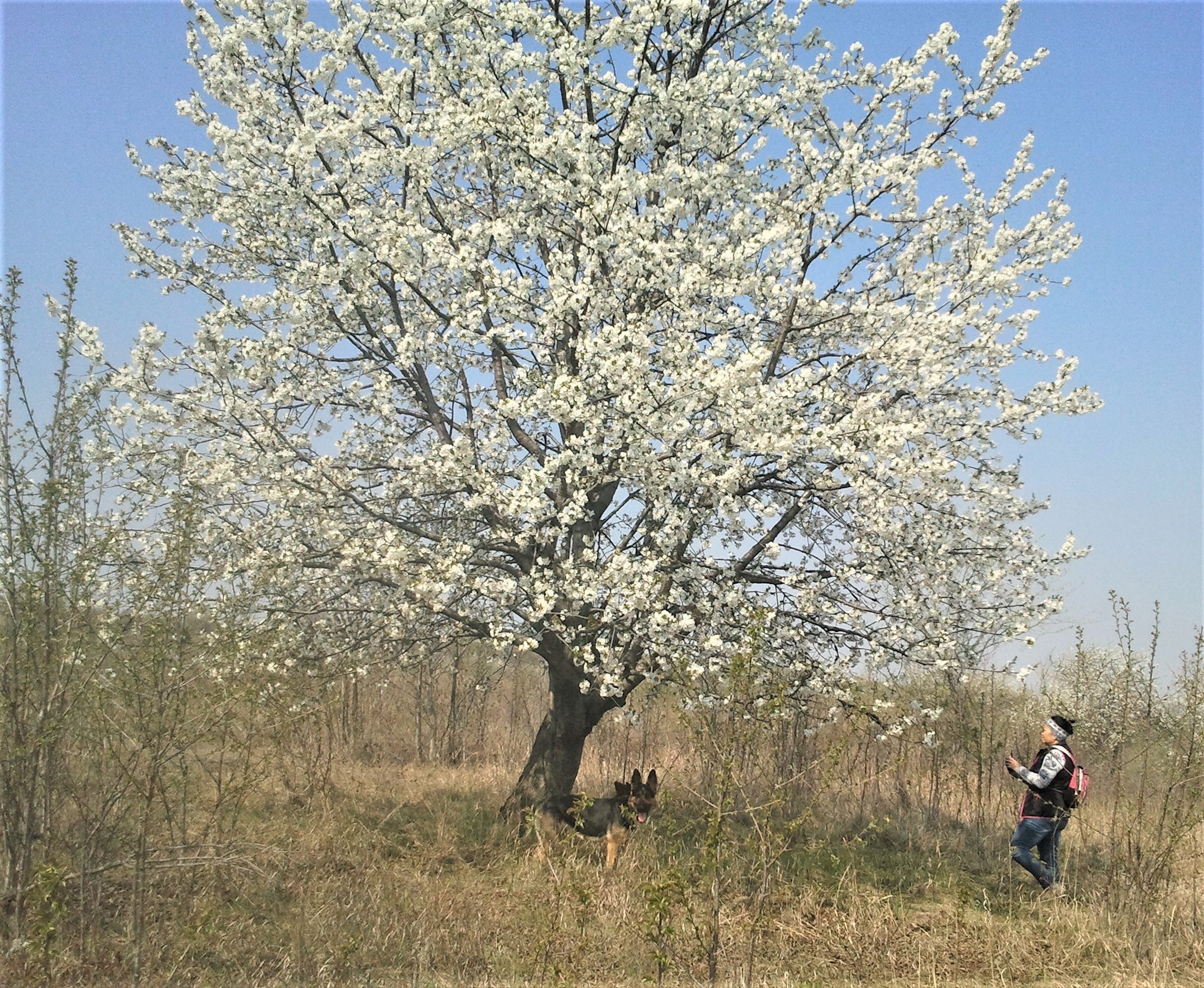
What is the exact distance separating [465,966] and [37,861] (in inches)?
111

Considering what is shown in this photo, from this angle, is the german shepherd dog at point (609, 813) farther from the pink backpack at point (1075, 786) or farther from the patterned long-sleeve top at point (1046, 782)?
the pink backpack at point (1075, 786)

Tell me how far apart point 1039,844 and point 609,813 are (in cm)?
394

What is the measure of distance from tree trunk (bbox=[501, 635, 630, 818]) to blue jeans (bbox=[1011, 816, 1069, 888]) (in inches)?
154

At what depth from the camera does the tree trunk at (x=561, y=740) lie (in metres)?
9.14

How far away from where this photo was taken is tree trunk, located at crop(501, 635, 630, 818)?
9.14 meters

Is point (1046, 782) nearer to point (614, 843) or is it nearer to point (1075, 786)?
point (1075, 786)

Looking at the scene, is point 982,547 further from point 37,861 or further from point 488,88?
point 37,861

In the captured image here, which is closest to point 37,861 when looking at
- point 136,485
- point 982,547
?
point 136,485

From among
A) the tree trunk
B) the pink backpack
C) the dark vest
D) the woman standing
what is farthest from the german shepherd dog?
the pink backpack

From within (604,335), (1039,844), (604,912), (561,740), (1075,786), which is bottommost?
(604,912)

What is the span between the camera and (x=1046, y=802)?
8.05 meters

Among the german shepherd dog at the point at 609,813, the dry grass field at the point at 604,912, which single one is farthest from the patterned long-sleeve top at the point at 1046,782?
the german shepherd dog at the point at 609,813

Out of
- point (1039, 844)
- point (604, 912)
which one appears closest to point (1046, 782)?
point (1039, 844)

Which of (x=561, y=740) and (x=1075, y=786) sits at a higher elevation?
(x=561, y=740)
